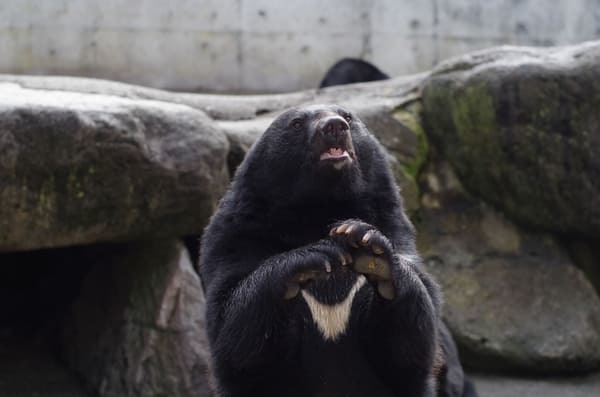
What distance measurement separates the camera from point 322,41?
10383 mm

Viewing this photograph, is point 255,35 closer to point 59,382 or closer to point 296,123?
point 59,382

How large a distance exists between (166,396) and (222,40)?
613 cm

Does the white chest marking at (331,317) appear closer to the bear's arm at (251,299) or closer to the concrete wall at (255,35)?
the bear's arm at (251,299)

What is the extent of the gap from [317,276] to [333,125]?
1.91ft

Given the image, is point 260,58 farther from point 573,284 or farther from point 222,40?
point 573,284

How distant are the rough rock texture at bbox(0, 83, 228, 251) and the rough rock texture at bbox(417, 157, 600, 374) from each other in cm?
183

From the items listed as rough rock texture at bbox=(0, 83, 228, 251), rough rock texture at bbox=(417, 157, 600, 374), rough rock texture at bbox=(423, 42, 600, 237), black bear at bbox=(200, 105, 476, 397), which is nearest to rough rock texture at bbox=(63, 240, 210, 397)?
rough rock texture at bbox=(0, 83, 228, 251)

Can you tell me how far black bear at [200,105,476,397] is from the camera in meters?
2.71

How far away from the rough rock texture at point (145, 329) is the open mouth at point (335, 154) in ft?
6.42

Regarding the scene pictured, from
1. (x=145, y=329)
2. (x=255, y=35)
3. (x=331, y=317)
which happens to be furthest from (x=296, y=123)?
(x=255, y=35)

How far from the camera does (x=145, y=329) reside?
4789 mm

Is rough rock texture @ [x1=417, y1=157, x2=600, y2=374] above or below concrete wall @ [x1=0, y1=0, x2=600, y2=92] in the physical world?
below

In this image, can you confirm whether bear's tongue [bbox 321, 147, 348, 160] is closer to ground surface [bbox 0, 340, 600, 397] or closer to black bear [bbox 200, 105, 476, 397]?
black bear [bbox 200, 105, 476, 397]

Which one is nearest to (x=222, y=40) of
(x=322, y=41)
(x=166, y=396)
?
(x=322, y=41)
